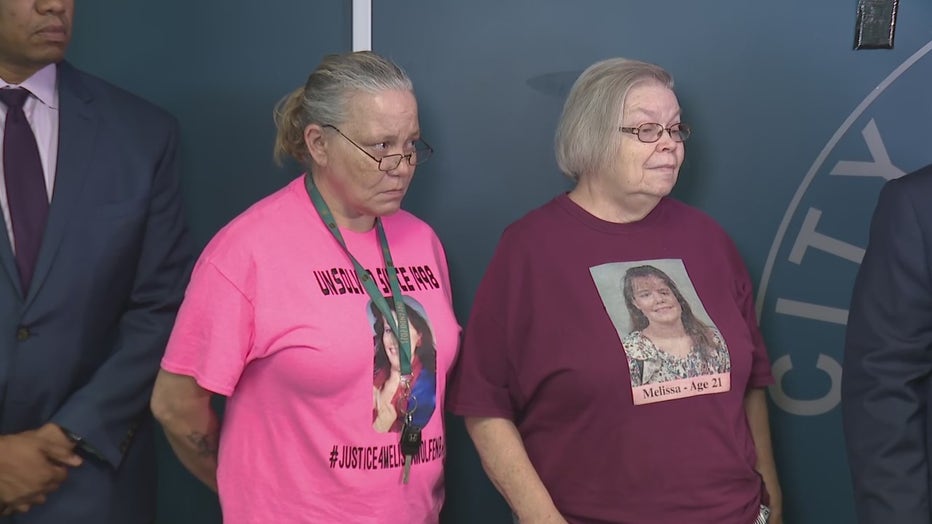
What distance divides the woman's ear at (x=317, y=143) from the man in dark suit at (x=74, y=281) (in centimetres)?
40

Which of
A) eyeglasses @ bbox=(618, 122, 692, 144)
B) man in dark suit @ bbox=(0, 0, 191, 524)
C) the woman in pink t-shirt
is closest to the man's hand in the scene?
man in dark suit @ bbox=(0, 0, 191, 524)

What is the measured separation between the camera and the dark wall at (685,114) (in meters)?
2.38

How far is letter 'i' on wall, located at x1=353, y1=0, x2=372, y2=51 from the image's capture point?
2525 millimetres

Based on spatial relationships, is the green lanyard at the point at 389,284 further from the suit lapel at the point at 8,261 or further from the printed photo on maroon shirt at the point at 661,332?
the suit lapel at the point at 8,261

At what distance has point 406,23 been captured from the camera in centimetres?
252

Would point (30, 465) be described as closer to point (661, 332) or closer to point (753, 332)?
point (661, 332)

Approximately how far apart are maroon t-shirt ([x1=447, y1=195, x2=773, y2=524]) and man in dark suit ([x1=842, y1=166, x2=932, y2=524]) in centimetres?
32

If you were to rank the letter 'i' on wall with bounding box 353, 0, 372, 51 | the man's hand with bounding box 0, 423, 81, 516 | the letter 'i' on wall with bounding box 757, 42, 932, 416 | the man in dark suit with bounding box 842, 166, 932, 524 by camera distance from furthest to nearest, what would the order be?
1. the letter 'i' on wall with bounding box 353, 0, 372, 51
2. the letter 'i' on wall with bounding box 757, 42, 932, 416
3. the man's hand with bounding box 0, 423, 81, 516
4. the man in dark suit with bounding box 842, 166, 932, 524

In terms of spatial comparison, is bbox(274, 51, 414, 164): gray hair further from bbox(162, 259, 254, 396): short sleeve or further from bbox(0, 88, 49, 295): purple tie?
bbox(0, 88, 49, 295): purple tie

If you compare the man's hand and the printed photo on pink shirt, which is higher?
the printed photo on pink shirt

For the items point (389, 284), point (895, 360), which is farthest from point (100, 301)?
point (895, 360)

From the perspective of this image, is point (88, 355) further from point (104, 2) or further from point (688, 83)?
point (688, 83)

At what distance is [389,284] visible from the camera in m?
2.09

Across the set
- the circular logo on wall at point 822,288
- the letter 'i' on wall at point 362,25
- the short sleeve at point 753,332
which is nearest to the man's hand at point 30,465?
the letter 'i' on wall at point 362,25
